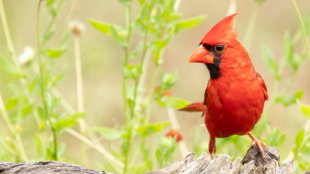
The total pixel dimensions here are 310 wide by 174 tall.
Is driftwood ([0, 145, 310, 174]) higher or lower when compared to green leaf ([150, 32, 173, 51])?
lower

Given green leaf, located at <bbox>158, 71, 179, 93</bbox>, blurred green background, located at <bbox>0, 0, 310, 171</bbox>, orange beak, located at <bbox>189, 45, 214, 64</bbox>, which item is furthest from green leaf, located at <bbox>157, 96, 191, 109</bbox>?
blurred green background, located at <bbox>0, 0, 310, 171</bbox>

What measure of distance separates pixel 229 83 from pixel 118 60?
2594mm

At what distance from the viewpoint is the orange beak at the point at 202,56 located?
1.72m

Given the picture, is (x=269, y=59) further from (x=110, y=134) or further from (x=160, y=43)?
(x=110, y=134)

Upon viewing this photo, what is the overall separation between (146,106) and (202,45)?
2.35ft

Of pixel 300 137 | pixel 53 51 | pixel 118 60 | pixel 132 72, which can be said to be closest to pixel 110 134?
pixel 132 72

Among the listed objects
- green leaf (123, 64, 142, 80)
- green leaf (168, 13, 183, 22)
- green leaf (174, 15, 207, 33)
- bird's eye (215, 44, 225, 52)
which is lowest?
green leaf (123, 64, 142, 80)

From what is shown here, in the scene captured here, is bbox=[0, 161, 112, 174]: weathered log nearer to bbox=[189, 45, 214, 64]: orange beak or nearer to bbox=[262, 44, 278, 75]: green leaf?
bbox=[189, 45, 214, 64]: orange beak

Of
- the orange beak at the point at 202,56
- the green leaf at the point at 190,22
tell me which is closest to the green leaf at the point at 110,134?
the orange beak at the point at 202,56

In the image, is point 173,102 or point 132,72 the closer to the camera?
point 132,72

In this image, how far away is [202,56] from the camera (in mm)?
1743

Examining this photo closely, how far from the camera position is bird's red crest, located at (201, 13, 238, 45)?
168 centimetres

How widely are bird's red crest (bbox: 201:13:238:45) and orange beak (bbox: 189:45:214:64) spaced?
39 millimetres

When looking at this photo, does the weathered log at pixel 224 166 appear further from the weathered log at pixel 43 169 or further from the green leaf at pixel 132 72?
the green leaf at pixel 132 72
